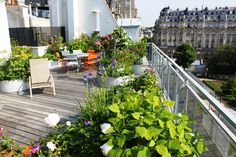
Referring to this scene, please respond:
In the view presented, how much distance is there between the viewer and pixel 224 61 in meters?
43.6

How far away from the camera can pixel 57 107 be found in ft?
13.7

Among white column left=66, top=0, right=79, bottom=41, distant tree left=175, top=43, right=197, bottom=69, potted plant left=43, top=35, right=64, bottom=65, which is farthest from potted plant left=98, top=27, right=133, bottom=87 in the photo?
distant tree left=175, top=43, right=197, bottom=69

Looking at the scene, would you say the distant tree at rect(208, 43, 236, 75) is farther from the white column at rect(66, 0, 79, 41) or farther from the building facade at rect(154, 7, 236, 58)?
the white column at rect(66, 0, 79, 41)

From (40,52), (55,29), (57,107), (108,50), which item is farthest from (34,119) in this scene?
(55,29)

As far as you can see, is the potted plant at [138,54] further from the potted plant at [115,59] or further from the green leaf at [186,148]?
the green leaf at [186,148]

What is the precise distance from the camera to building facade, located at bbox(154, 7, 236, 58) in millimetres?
70062

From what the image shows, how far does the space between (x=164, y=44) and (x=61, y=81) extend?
73740mm

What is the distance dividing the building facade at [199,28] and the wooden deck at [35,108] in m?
70.8

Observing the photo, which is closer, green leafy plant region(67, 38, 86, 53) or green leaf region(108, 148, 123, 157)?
green leaf region(108, 148, 123, 157)

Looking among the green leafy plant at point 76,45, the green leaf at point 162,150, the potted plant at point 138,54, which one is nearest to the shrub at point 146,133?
the green leaf at point 162,150

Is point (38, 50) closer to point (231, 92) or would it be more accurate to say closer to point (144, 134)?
point (144, 134)

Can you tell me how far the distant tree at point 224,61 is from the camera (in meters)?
43.4

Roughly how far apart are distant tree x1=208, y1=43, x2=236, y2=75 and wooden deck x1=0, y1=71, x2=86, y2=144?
4412 centimetres

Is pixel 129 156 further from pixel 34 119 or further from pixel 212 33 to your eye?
pixel 212 33
